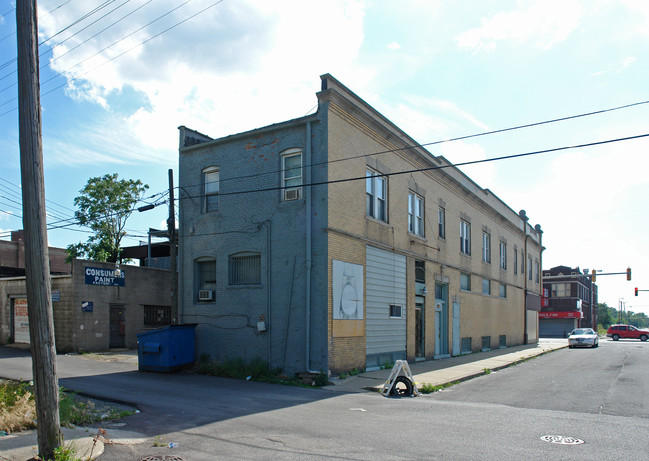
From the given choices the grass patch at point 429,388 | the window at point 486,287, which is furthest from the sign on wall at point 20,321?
the window at point 486,287

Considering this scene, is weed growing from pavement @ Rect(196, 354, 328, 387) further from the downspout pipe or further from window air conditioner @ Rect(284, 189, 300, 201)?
window air conditioner @ Rect(284, 189, 300, 201)

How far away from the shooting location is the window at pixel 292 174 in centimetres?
1667

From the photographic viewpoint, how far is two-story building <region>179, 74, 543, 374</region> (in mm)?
15891

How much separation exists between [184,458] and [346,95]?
12.7m

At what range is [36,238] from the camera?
664 centimetres

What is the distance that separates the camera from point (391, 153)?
19688 millimetres

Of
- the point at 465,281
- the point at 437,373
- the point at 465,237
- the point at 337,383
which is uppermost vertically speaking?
the point at 465,237

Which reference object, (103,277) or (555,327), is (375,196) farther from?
(555,327)

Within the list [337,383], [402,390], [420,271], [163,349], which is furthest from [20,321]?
[402,390]

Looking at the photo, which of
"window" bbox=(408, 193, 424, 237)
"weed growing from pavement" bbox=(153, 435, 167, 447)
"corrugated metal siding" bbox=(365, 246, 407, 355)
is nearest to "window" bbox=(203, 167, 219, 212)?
"corrugated metal siding" bbox=(365, 246, 407, 355)

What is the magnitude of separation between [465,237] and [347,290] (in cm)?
1345

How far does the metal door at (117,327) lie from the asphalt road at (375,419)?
7.74m

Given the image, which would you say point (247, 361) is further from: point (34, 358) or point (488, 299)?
point (488, 299)

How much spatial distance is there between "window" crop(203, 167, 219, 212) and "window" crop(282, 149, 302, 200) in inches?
113
